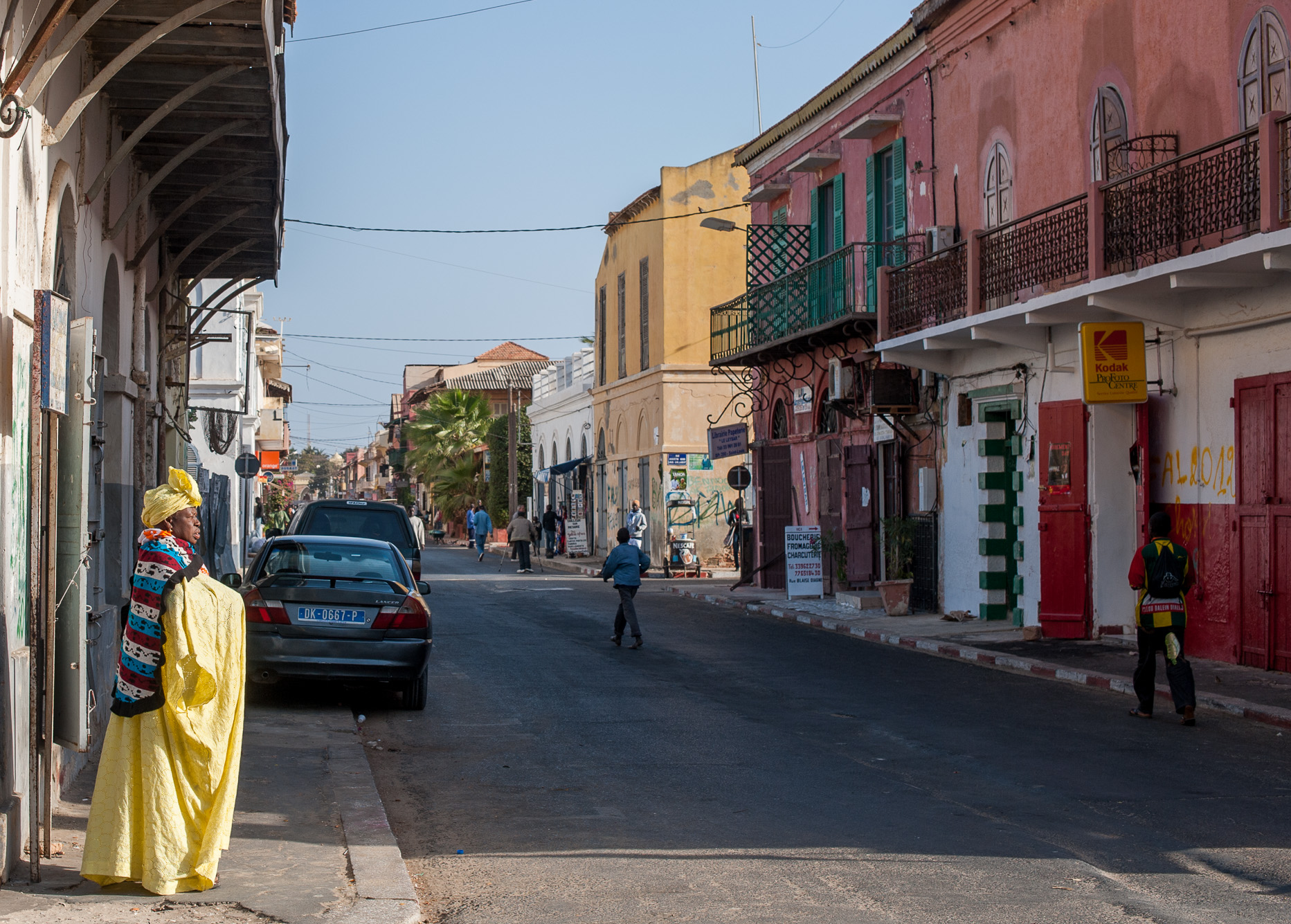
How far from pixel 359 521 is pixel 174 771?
43.6 feet

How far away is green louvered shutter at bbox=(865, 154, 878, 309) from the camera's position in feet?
77.2

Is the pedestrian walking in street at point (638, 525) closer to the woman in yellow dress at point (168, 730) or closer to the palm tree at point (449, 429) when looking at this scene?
the woman in yellow dress at point (168, 730)

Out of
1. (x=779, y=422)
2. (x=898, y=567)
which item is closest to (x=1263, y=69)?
(x=898, y=567)

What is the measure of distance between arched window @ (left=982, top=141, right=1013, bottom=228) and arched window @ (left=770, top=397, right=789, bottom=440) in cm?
975

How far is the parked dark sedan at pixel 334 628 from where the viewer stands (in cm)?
1129

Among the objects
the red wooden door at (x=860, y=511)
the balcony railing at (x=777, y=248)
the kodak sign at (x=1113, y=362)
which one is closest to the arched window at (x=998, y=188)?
the kodak sign at (x=1113, y=362)

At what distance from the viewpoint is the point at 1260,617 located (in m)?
14.1

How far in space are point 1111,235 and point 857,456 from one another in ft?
31.9

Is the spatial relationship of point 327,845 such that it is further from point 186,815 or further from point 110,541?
point 110,541

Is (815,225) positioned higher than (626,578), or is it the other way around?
(815,225)

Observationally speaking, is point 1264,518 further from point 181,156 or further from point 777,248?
point 777,248

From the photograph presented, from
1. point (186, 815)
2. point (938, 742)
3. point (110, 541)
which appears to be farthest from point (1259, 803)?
point (110, 541)

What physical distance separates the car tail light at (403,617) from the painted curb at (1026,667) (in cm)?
652

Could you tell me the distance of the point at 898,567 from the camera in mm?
22188
